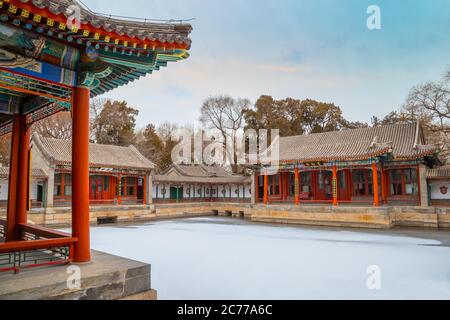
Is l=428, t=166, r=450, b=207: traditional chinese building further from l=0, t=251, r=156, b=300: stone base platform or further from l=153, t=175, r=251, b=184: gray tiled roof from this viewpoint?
l=0, t=251, r=156, b=300: stone base platform

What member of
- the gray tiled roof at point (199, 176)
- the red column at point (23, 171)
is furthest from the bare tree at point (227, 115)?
the red column at point (23, 171)

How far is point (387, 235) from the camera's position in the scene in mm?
14594

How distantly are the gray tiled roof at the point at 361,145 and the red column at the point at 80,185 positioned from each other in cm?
1665

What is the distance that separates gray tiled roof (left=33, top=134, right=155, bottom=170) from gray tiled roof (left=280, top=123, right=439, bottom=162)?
10922mm

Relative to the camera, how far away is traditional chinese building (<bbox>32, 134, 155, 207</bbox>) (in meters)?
19.5

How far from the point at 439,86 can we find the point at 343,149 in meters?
7.20

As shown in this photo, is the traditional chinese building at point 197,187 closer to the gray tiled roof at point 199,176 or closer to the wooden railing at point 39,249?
the gray tiled roof at point 199,176

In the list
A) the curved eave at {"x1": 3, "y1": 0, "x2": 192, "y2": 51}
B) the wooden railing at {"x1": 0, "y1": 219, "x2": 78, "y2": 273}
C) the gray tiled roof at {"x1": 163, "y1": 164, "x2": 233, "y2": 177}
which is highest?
the curved eave at {"x1": 3, "y1": 0, "x2": 192, "y2": 51}

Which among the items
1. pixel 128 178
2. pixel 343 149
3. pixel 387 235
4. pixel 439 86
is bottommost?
pixel 387 235

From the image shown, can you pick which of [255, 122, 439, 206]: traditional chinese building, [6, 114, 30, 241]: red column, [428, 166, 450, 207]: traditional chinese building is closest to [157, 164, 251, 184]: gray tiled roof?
[255, 122, 439, 206]: traditional chinese building

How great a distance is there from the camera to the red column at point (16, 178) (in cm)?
655

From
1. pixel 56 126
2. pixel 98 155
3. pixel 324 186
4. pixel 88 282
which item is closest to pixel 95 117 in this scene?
pixel 56 126

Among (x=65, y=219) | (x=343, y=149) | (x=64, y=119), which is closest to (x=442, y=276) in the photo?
(x=343, y=149)
